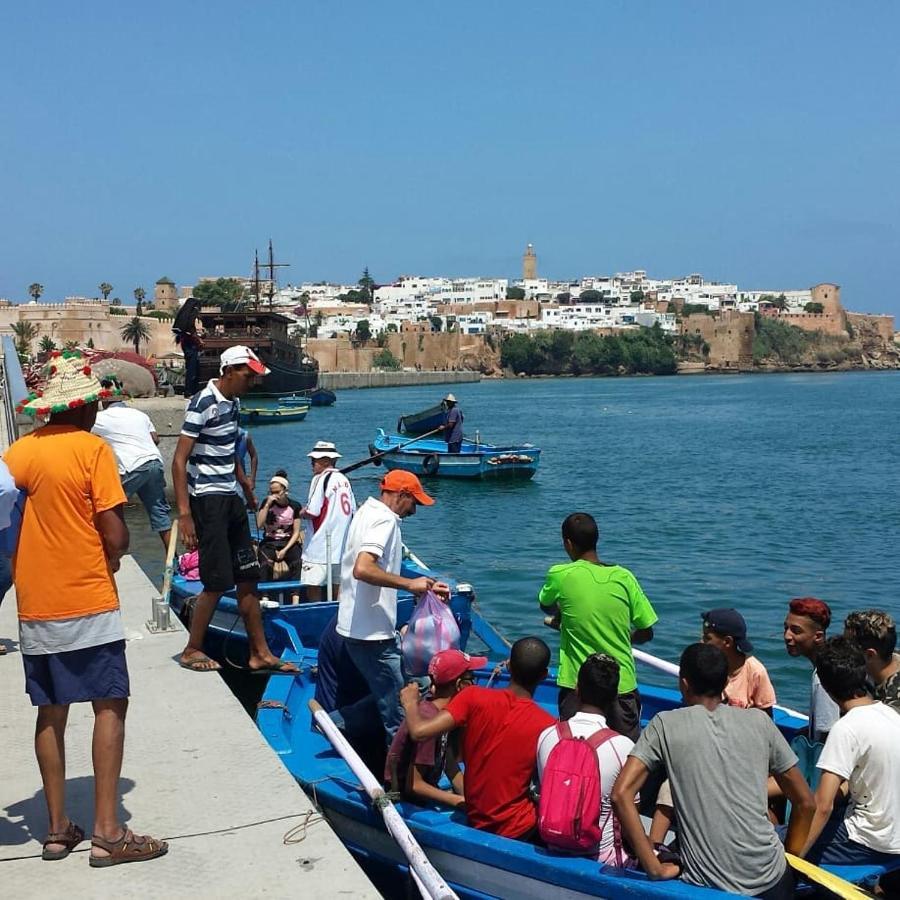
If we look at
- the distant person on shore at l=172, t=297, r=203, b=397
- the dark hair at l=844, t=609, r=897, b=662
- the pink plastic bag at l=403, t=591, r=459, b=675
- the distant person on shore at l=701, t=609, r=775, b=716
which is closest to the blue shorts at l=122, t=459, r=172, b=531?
the pink plastic bag at l=403, t=591, r=459, b=675

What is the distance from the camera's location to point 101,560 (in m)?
4.68

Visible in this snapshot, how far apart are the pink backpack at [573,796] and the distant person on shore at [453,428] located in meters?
25.2

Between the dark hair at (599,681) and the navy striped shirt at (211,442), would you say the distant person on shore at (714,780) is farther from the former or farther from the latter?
the navy striped shirt at (211,442)

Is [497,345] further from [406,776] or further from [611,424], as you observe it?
[406,776]

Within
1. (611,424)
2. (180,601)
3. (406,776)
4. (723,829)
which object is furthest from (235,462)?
(611,424)

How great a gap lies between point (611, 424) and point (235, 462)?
58.0 metres

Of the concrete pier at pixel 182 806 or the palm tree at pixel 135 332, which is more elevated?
the palm tree at pixel 135 332

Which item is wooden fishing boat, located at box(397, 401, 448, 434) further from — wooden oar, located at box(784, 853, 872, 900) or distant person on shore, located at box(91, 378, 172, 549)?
wooden oar, located at box(784, 853, 872, 900)

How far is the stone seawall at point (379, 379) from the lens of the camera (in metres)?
129

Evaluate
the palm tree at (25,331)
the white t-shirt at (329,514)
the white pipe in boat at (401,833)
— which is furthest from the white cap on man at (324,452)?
the palm tree at (25,331)

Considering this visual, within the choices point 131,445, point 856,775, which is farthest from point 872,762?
point 131,445

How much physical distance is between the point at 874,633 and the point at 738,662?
2.84 feet

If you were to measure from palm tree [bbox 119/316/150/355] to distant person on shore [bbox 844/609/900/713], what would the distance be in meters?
122

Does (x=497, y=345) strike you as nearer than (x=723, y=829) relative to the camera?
No
